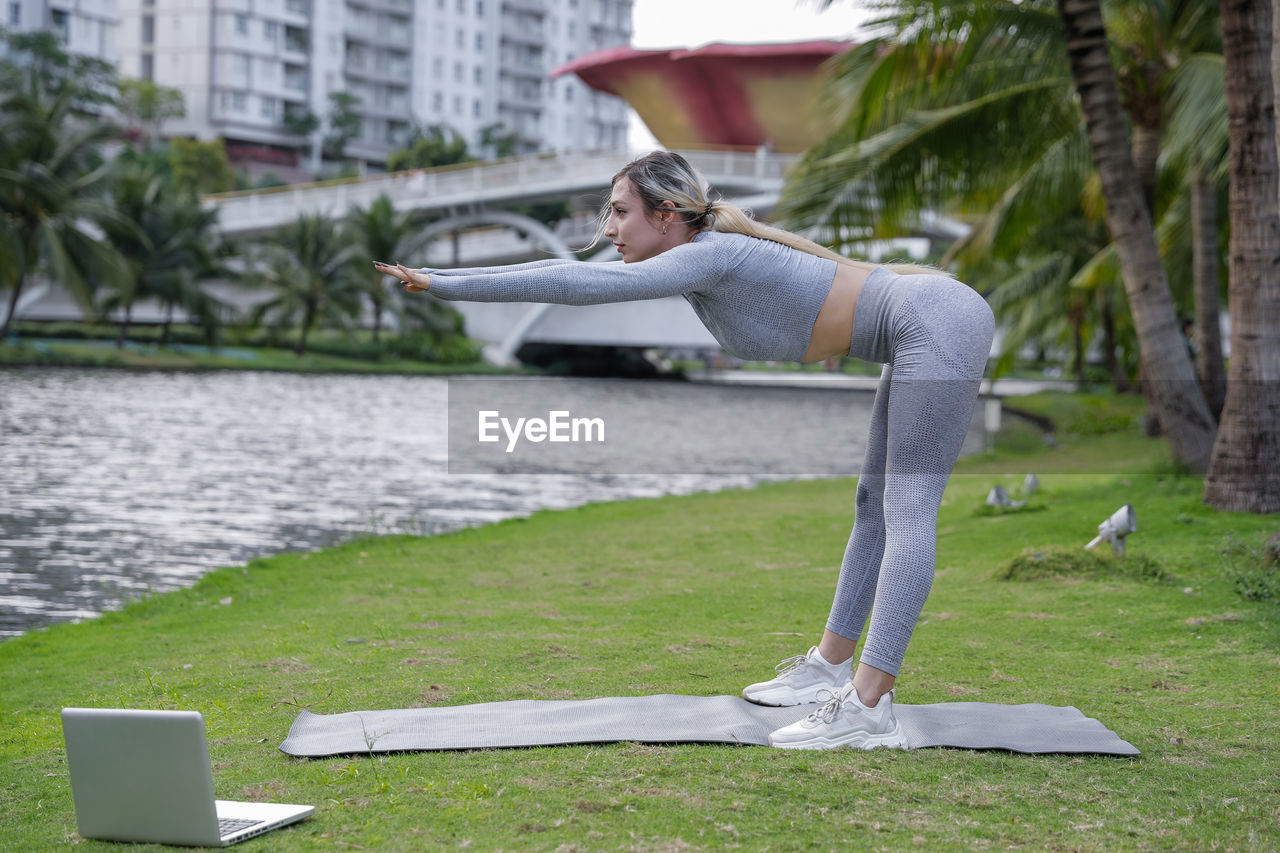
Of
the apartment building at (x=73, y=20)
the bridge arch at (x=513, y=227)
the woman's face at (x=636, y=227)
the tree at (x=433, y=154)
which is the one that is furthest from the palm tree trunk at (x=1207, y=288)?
the apartment building at (x=73, y=20)

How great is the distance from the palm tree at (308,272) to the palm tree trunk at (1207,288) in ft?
102

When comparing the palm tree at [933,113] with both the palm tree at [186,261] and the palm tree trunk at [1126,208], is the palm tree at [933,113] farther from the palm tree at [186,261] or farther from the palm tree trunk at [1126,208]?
the palm tree at [186,261]

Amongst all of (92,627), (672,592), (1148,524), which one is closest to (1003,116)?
(1148,524)

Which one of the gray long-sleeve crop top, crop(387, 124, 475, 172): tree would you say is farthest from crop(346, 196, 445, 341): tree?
the gray long-sleeve crop top

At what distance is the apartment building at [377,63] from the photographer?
8075 centimetres

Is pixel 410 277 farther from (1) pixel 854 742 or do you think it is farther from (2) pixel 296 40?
(2) pixel 296 40

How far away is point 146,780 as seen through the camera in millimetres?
2539

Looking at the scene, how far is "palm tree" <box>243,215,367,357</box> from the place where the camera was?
130ft

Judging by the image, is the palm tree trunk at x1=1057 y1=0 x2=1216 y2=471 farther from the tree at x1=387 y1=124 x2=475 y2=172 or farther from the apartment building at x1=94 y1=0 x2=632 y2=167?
the apartment building at x1=94 y1=0 x2=632 y2=167

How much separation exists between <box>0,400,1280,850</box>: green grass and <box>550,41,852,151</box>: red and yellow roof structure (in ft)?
126

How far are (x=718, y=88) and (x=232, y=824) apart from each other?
47.4 meters

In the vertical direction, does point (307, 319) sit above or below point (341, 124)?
below

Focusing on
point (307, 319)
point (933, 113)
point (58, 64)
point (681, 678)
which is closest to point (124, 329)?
point (307, 319)

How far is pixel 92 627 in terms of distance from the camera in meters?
6.12
